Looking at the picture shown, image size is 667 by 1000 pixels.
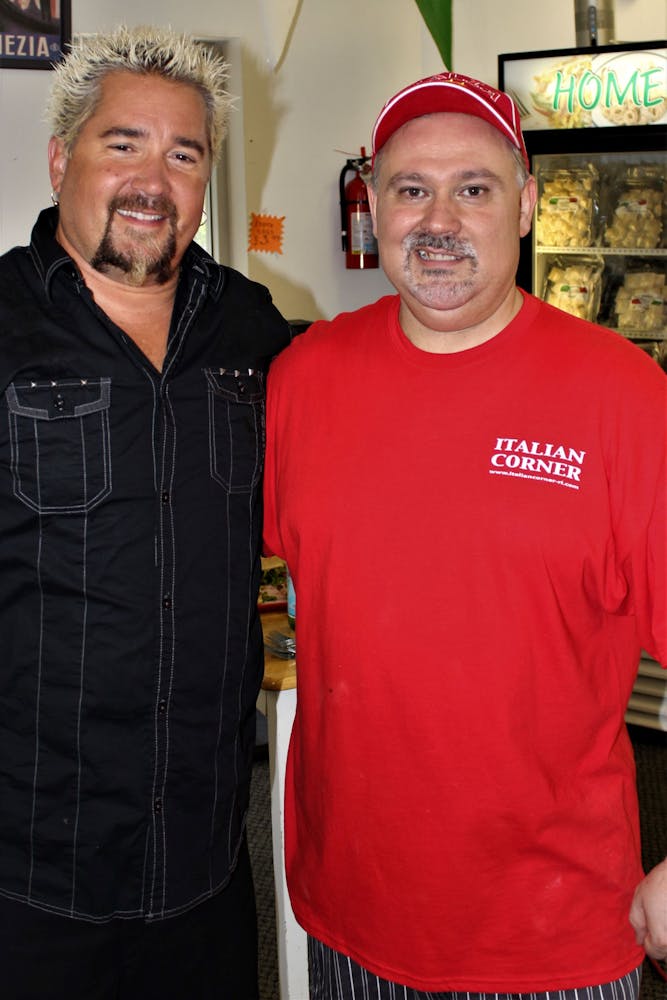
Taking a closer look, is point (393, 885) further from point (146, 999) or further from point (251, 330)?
point (251, 330)

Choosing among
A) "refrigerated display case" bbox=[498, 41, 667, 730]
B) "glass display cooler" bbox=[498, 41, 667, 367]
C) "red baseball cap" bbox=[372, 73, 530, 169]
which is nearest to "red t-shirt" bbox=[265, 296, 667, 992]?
"red baseball cap" bbox=[372, 73, 530, 169]

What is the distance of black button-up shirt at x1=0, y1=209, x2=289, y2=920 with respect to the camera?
1540 millimetres

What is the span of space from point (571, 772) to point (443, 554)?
0.35 meters

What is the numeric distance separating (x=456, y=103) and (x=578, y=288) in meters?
2.91

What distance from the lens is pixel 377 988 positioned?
152cm

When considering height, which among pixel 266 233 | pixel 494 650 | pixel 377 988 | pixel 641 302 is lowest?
pixel 377 988

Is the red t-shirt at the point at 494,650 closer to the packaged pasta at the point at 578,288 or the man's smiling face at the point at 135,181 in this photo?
the man's smiling face at the point at 135,181

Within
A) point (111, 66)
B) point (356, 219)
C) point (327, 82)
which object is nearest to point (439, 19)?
point (111, 66)

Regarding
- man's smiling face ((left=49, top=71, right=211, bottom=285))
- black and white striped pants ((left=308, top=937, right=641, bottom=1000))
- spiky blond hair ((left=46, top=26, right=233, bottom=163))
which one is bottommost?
black and white striped pants ((left=308, top=937, right=641, bottom=1000))

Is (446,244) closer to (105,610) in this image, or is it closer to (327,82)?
(105,610)

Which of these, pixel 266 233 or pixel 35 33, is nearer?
pixel 35 33

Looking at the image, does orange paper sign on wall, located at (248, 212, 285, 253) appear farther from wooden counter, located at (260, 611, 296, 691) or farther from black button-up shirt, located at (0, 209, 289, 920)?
black button-up shirt, located at (0, 209, 289, 920)

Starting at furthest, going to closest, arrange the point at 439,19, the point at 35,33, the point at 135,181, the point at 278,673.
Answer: the point at 35,33, the point at 439,19, the point at 278,673, the point at 135,181

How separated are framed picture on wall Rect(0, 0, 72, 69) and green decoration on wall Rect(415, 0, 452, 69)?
133cm
